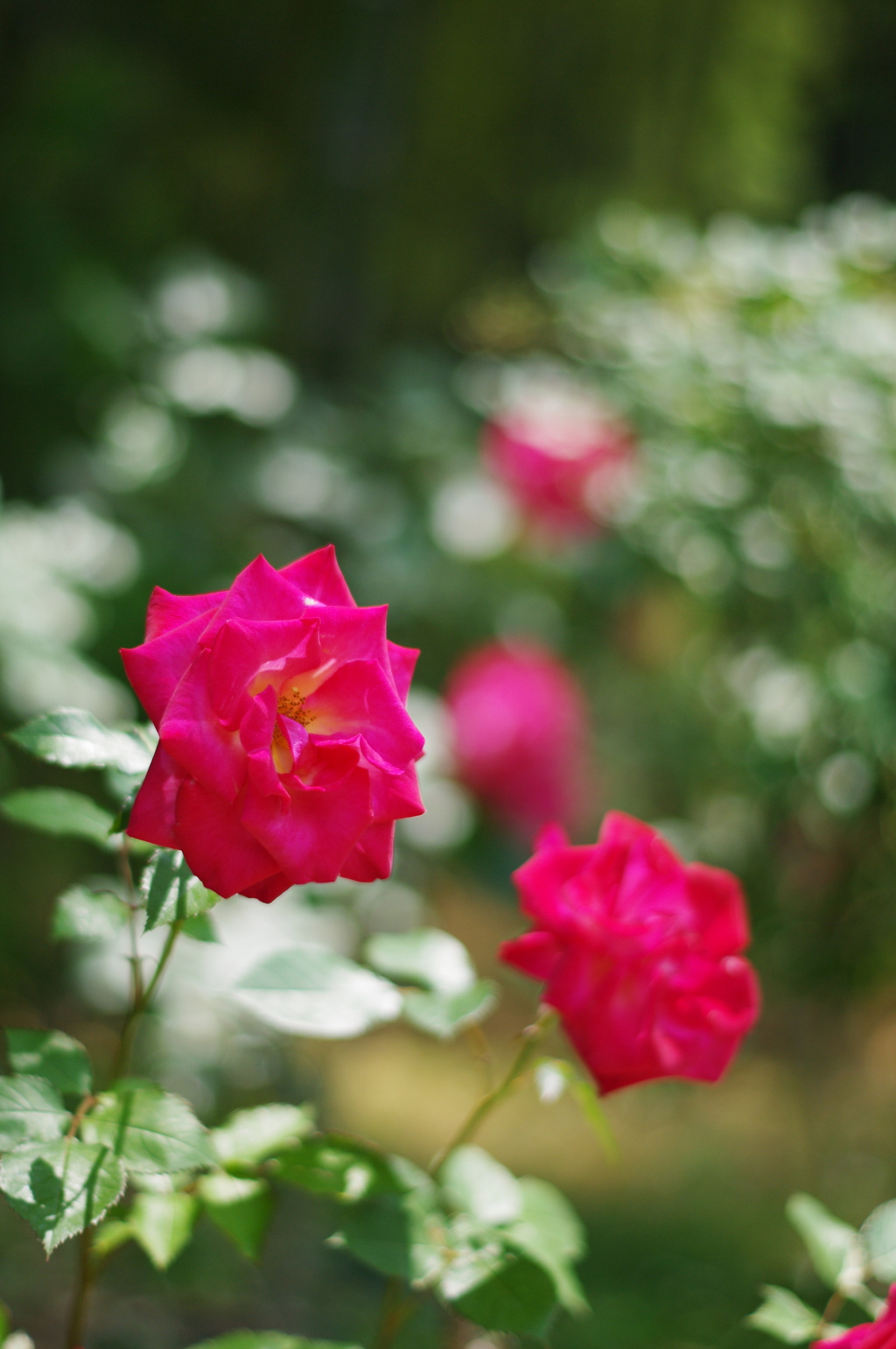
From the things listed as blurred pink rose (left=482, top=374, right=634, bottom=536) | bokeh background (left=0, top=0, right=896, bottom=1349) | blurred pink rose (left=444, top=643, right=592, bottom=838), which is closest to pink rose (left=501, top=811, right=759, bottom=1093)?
bokeh background (left=0, top=0, right=896, bottom=1349)

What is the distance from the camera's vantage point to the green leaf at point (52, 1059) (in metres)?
0.40

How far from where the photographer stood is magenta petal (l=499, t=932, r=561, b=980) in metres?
0.44

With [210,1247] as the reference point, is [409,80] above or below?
above

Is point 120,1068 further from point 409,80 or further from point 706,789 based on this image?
point 409,80

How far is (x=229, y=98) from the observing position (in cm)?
284

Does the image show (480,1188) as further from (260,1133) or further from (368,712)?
(368,712)

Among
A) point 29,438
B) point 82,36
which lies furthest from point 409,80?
point 29,438

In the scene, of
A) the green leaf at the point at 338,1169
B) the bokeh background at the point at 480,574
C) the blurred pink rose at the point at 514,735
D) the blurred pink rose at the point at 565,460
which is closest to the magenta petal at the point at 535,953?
the green leaf at the point at 338,1169

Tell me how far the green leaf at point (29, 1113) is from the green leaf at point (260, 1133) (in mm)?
79

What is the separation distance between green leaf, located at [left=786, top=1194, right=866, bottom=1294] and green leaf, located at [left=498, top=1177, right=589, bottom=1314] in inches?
3.6

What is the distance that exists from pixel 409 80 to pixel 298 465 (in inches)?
45.9

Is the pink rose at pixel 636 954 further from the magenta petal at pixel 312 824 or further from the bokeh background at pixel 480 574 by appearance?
the bokeh background at pixel 480 574

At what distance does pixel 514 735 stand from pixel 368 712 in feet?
2.62

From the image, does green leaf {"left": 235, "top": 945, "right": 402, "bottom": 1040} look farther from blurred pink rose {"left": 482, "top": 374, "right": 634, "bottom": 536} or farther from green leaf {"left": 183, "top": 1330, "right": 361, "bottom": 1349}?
blurred pink rose {"left": 482, "top": 374, "right": 634, "bottom": 536}
